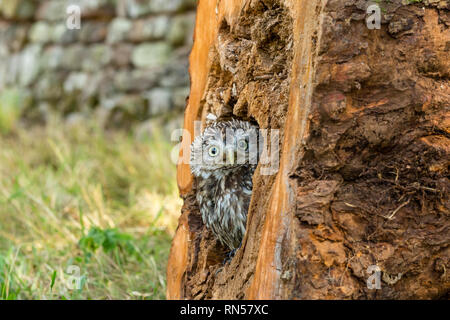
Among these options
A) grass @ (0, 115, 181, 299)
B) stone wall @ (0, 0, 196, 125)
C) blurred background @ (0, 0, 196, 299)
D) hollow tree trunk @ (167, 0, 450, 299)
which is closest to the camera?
hollow tree trunk @ (167, 0, 450, 299)

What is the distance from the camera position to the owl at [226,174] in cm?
227

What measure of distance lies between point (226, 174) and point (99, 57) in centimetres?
507

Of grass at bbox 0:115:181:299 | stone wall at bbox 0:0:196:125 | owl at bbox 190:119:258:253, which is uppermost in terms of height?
stone wall at bbox 0:0:196:125

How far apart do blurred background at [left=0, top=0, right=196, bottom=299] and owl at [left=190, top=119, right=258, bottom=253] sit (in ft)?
2.44

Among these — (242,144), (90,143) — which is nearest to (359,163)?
(242,144)

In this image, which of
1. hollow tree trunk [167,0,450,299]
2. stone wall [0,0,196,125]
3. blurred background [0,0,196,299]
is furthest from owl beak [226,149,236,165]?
stone wall [0,0,196,125]

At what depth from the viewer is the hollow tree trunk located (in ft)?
5.23

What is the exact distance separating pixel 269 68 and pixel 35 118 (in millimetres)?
6288

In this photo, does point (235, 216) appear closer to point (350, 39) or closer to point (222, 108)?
point (222, 108)

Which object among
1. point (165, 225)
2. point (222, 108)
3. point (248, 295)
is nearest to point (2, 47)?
point (165, 225)

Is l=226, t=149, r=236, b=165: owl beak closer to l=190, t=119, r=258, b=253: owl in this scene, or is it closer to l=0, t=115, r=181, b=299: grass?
l=190, t=119, r=258, b=253: owl

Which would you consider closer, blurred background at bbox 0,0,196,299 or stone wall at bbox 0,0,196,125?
blurred background at bbox 0,0,196,299

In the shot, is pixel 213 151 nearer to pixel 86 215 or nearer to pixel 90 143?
pixel 86 215

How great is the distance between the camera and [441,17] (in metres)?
1.69
